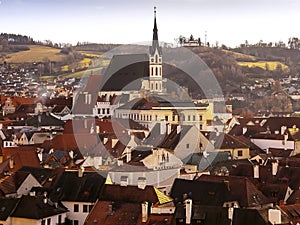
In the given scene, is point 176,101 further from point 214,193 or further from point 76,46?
point 76,46

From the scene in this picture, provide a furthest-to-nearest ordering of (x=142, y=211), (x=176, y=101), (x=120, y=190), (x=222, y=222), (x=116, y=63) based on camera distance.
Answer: (x=116, y=63) → (x=176, y=101) → (x=120, y=190) → (x=142, y=211) → (x=222, y=222)

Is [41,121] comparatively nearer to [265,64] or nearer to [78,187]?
[78,187]

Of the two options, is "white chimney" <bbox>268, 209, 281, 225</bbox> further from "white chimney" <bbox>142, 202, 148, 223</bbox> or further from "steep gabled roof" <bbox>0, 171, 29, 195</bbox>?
"steep gabled roof" <bbox>0, 171, 29, 195</bbox>

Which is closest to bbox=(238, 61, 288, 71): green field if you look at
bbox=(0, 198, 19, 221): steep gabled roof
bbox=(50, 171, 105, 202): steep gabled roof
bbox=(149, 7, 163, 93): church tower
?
bbox=(149, 7, 163, 93): church tower

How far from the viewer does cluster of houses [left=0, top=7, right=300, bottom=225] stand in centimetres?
2794

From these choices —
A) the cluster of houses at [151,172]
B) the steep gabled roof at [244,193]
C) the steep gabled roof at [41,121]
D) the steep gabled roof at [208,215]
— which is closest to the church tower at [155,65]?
the cluster of houses at [151,172]

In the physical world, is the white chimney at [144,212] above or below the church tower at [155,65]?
below

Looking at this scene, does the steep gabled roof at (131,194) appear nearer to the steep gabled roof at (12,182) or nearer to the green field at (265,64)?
the steep gabled roof at (12,182)

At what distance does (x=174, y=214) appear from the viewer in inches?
1033

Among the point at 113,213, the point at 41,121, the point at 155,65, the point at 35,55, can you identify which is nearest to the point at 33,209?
the point at 113,213

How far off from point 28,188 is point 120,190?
4792mm

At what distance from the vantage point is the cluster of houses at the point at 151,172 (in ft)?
91.7

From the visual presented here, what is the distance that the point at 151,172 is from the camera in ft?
114

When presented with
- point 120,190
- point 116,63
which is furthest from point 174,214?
point 116,63
